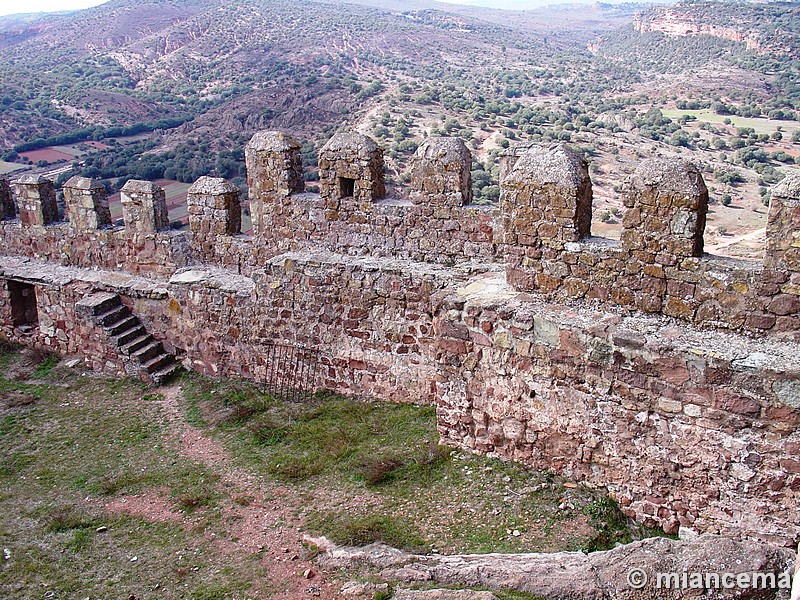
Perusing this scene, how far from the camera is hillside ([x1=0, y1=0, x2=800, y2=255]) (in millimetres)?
21359

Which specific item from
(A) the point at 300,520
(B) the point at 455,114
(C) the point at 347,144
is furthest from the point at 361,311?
(B) the point at 455,114

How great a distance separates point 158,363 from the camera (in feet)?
28.1

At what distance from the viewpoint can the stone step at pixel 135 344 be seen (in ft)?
28.1

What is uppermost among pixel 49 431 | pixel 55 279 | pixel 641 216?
pixel 641 216

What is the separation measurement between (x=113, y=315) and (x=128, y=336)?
333 mm

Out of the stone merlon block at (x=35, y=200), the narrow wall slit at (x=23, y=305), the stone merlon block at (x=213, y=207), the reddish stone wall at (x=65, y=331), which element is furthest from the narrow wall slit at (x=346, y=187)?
the narrow wall slit at (x=23, y=305)

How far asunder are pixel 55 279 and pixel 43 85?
119 ft

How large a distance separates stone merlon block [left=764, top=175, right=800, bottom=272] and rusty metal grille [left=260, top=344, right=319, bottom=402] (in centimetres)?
447

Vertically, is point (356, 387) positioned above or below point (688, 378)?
below

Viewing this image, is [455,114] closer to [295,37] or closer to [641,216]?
[641,216]

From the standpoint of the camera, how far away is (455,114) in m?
26.5

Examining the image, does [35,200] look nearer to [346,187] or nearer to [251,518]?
[346,187]

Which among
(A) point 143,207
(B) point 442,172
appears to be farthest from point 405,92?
(B) point 442,172

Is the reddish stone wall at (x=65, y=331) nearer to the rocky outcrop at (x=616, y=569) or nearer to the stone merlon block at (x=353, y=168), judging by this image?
the stone merlon block at (x=353, y=168)
